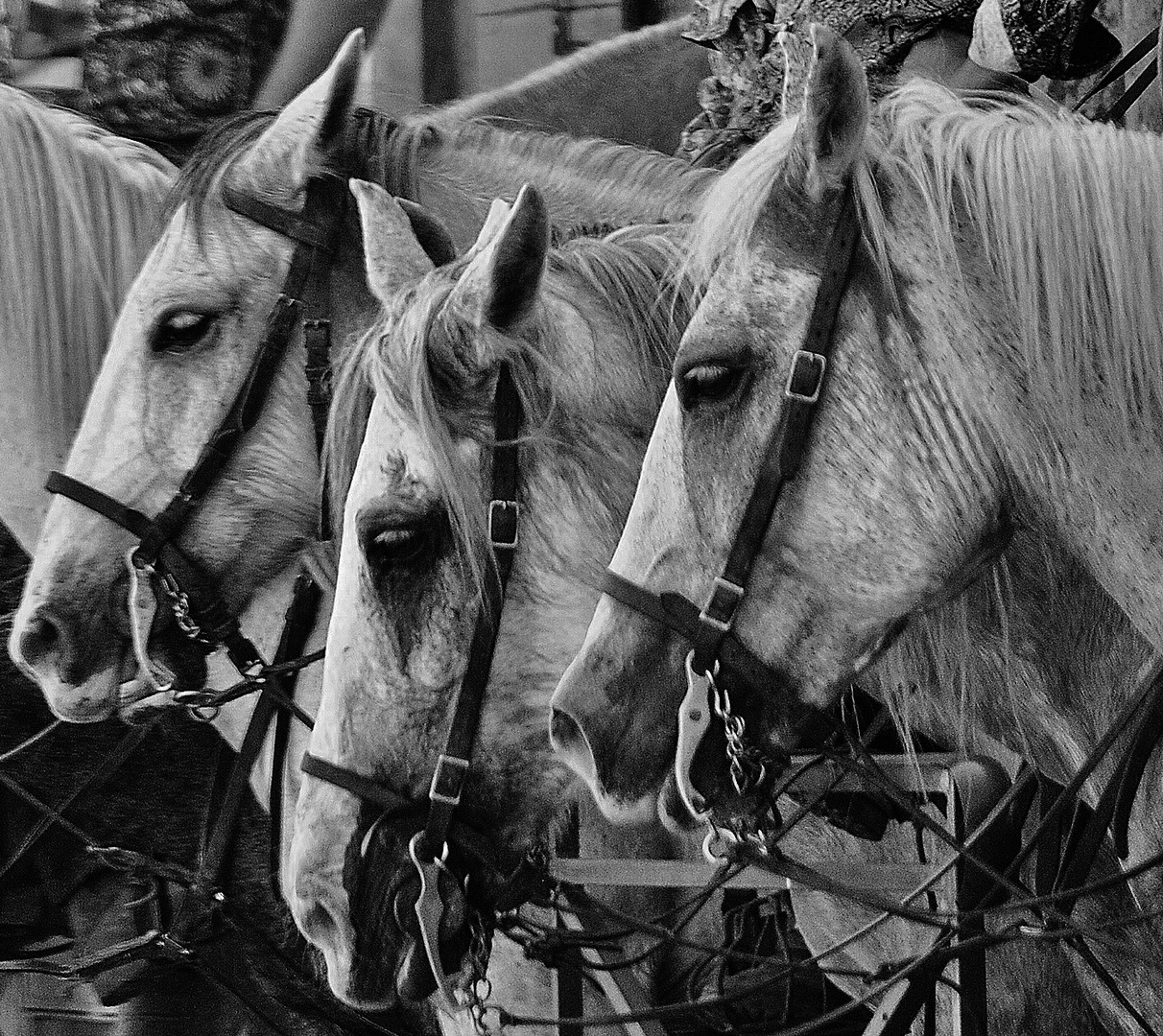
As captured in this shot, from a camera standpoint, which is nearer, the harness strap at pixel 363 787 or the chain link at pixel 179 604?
the harness strap at pixel 363 787

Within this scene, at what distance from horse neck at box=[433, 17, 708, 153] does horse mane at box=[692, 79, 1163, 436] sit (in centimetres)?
172

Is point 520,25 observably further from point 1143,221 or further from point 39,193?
point 1143,221

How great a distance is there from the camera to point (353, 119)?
2990mm

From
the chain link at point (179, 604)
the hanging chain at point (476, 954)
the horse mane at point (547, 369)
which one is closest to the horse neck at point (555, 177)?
the horse mane at point (547, 369)

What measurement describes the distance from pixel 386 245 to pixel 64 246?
1.12m

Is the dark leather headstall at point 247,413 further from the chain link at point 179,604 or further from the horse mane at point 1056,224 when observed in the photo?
the horse mane at point 1056,224

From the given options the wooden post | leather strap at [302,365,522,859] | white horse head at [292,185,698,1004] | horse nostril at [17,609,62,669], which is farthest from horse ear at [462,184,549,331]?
the wooden post

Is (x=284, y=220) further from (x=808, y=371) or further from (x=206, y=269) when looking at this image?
(x=808, y=371)

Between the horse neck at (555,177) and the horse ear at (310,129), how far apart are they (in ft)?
0.62

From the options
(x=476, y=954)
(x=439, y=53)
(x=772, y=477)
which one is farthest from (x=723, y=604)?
(x=439, y=53)

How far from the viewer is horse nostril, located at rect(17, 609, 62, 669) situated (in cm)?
286

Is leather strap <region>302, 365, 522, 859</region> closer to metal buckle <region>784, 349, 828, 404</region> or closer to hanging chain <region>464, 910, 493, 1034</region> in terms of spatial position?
hanging chain <region>464, 910, 493, 1034</region>

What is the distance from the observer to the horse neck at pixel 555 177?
2.78 meters

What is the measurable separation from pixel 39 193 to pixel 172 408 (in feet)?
2.82
